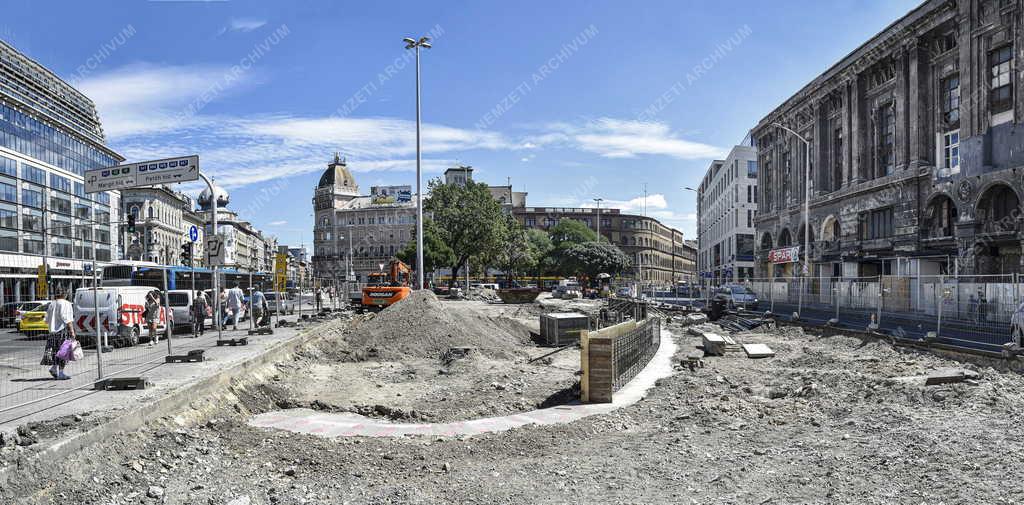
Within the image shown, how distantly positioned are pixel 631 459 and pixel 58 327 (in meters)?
9.76

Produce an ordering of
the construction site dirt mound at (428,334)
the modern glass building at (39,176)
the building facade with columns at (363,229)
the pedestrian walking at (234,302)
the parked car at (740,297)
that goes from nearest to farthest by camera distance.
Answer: the construction site dirt mound at (428,334) < the pedestrian walking at (234,302) < the parked car at (740,297) < the modern glass building at (39,176) < the building facade with columns at (363,229)

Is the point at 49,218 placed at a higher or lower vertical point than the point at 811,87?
lower

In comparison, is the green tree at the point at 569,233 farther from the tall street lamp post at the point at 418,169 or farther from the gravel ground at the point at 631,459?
the gravel ground at the point at 631,459

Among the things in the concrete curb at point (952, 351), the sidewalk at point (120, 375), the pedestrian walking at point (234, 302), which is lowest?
the concrete curb at point (952, 351)

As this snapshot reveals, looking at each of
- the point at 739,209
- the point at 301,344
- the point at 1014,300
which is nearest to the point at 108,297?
the point at 301,344

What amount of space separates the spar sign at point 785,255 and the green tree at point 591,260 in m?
29.3

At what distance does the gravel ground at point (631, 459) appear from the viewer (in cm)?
608

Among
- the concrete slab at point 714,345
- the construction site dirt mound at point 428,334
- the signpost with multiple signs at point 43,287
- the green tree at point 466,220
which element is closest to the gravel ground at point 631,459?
the concrete slab at point 714,345

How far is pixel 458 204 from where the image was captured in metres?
63.2

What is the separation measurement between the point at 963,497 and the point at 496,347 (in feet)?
44.3

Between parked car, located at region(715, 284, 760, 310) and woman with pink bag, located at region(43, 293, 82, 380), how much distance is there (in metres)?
26.2

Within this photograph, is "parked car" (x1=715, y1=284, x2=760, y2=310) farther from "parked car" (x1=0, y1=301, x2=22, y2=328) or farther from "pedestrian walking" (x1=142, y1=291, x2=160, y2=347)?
"parked car" (x1=0, y1=301, x2=22, y2=328)

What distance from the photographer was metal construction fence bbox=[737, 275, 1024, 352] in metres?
15.0

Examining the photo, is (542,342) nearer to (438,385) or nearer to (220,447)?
(438,385)
